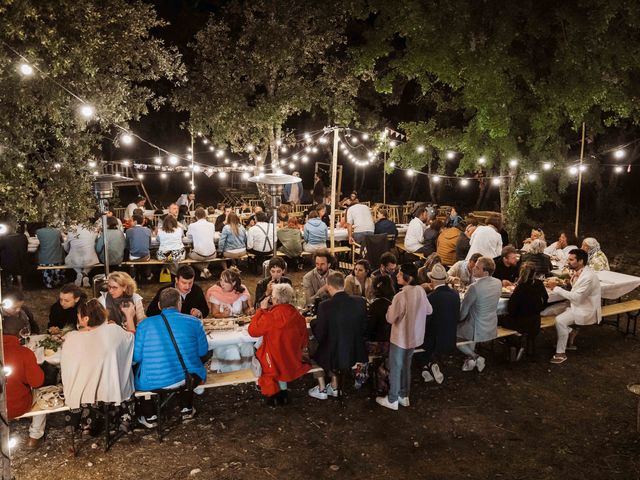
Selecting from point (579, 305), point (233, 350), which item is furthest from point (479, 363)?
point (233, 350)

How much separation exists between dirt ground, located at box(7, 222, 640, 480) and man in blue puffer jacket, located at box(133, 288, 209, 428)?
63 centimetres

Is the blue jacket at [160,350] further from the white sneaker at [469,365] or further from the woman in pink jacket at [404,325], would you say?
the white sneaker at [469,365]

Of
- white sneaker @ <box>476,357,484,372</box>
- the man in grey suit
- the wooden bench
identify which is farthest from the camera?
the wooden bench

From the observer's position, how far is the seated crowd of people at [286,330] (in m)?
4.89

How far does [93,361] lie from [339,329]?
2.39 m

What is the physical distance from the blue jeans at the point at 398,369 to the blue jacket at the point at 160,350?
212cm

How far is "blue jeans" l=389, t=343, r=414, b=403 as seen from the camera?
5777 mm

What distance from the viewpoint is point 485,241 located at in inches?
382

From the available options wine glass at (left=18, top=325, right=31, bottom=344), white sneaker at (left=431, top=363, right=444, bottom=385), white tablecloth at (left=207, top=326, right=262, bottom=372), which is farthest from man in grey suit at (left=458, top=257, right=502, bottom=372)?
wine glass at (left=18, top=325, right=31, bottom=344)

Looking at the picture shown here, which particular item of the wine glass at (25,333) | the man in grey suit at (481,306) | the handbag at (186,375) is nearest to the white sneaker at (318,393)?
the handbag at (186,375)

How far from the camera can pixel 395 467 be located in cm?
492

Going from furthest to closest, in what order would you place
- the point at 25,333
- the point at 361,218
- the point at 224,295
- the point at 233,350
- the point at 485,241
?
the point at 361,218 < the point at 485,241 < the point at 224,295 < the point at 233,350 < the point at 25,333

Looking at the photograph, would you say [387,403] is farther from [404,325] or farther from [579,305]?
[579,305]

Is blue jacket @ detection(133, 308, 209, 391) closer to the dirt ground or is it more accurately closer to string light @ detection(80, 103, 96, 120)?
the dirt ground
